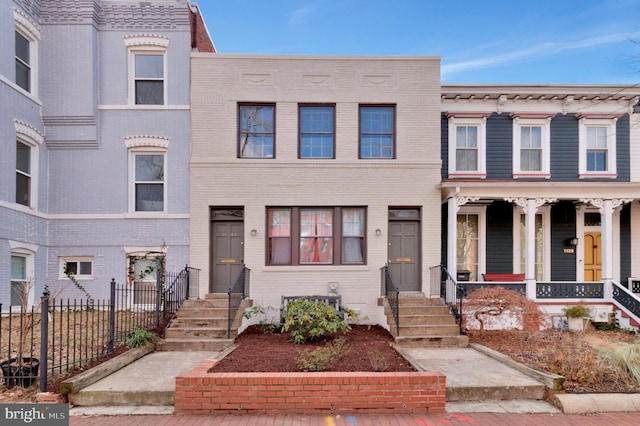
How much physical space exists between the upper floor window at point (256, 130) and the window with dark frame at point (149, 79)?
236cm

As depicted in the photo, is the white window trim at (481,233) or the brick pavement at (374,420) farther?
the white window trim at (481,233)

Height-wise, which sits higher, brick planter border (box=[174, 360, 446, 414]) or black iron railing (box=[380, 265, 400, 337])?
black iron railing (box=[380, 265, 400, 337])

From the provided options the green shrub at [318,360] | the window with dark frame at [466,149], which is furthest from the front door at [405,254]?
the green shrub at [318,360]

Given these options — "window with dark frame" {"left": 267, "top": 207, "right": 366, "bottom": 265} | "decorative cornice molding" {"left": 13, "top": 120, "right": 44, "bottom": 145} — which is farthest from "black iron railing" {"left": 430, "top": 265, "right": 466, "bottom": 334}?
"decorative cornice molding" {"left": 13, "top": 120, "right": 44, "bottom": 145}

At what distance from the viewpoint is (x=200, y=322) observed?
341 inches

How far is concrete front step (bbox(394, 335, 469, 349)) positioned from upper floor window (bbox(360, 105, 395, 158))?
4.99 meters

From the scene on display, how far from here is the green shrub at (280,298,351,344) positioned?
25.0ft

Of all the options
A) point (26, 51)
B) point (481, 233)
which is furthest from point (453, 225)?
point (26, 51)

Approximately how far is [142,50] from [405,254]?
9.31 metres

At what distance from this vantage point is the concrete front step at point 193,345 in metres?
7.88

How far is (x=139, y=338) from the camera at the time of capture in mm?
7473

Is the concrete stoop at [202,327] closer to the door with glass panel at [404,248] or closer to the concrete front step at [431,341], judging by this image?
the concrete front step at [431,341]

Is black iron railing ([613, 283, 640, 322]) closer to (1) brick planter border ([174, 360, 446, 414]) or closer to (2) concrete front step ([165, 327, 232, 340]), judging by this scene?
(1) brick planter border ([174, 360, 446, 414])

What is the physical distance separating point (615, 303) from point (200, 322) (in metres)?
11.2
